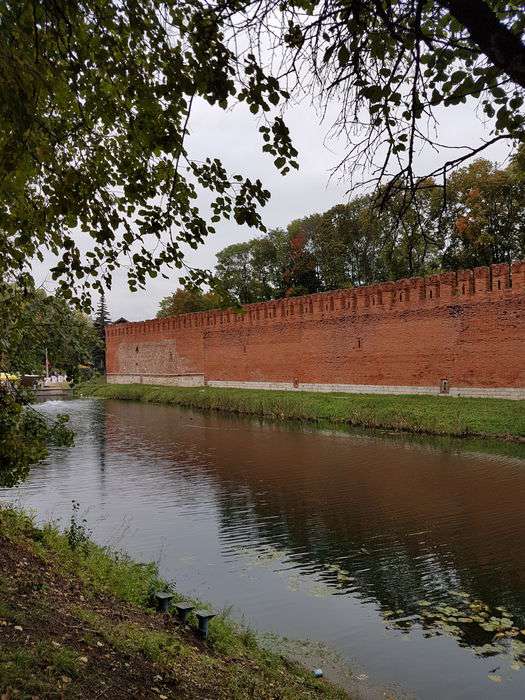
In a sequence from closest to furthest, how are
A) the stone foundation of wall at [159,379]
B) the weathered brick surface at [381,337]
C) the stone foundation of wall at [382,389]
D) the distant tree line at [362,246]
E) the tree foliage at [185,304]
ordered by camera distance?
the distant tree line at [362,246]
the stone foundation of wall at [382,389]
the weathered brick surface at [381,337]
the stone foundation of wall at [159,379]
the tree foliage at [185,304]

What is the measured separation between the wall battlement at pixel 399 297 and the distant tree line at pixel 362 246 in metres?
0.78

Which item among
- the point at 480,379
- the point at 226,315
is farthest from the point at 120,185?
the point at 226,315

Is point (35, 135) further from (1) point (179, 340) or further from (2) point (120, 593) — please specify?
(1) point (179, 340)

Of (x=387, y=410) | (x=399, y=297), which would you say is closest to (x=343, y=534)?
(x=387, y=410)

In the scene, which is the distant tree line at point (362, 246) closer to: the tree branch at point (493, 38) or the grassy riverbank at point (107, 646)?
the tree branch at point (493, 38)

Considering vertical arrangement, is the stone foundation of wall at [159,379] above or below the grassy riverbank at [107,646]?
above

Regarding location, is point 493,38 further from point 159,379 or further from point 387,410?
point 159,379

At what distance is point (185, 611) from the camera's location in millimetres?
4918

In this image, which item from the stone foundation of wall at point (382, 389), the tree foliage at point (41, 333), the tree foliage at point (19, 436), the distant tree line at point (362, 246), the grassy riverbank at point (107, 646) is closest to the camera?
the grassy riverbank at point (107, 646)

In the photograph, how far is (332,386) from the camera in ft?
78.4

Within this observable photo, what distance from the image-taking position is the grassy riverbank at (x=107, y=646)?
317 centimetres

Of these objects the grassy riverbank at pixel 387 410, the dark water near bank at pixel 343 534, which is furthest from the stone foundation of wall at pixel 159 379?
the dark water near bank at pixel 343 534

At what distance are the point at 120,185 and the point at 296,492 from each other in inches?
306

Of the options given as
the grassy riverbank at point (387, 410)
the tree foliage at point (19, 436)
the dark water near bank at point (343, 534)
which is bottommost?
the dark water near bank at point (343, 534)
